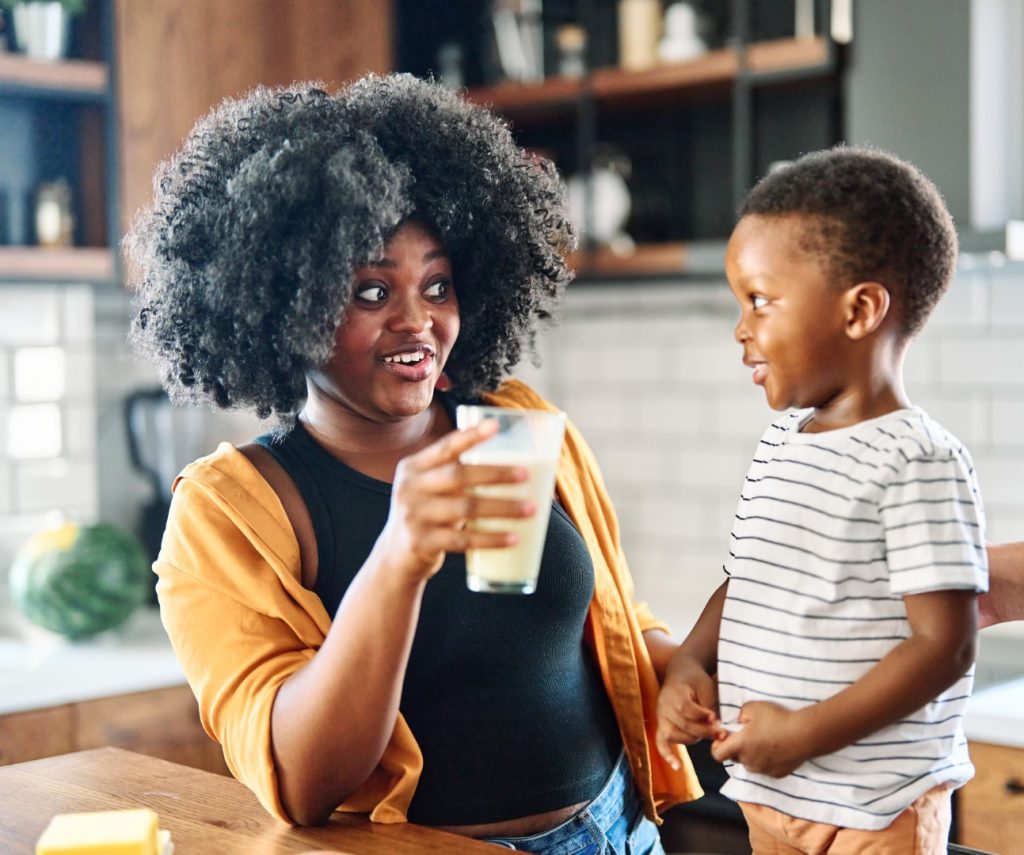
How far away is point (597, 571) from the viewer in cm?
166

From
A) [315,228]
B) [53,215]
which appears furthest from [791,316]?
[53,215]

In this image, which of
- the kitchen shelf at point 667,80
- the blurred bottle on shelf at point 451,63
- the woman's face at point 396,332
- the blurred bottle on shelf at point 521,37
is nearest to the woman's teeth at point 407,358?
the woman's face at point 396,332

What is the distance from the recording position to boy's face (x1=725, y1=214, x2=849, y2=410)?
4.00 feet

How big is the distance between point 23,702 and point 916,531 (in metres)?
1.87

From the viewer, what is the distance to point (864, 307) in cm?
122

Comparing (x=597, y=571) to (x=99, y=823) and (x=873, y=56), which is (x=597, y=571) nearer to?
(x=99, y=823)

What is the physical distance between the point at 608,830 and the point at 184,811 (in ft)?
1.62

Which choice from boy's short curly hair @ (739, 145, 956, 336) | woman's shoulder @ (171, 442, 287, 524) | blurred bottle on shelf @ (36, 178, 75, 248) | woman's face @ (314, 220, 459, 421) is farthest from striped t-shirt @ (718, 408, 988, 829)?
blurred bottle on shelf @ (36, 178, 75, 248)

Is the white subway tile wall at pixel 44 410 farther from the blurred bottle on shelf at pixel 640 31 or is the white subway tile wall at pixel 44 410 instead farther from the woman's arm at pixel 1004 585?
the woman's arm at pixel 1004 585

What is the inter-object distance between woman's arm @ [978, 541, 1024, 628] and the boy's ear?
410 mm

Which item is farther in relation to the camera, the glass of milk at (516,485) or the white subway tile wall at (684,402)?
the white subway tile wall at (684,402)

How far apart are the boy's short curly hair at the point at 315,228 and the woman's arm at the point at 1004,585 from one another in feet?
2.26

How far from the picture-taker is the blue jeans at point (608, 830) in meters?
1.49

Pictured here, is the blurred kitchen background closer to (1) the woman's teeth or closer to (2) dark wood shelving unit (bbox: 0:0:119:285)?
(2) dark wood shelving unit (bbox: 0:0:119:285)
